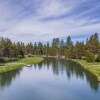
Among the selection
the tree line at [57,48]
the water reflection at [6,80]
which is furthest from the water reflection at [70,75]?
the tree line at [57,48]

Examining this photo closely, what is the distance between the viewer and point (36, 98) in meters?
37.0

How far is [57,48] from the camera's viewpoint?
181 metres

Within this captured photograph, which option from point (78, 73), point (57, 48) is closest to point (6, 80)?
point (78, 73)

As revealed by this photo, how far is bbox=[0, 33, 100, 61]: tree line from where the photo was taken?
11412 cm

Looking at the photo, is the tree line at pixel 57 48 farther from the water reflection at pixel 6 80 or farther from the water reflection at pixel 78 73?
the water reflection at pixel 6 80

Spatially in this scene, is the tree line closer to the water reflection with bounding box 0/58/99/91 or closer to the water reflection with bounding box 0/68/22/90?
the water reflection with bounding box 0/58/99/91

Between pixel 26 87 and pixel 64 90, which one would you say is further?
pixel 26 87

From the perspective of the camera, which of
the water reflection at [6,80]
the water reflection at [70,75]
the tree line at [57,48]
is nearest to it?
the water reflection at [6,80]

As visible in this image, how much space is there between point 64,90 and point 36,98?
825 cm

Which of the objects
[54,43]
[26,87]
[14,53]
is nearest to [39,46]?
[54,43]

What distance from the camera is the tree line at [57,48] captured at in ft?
374

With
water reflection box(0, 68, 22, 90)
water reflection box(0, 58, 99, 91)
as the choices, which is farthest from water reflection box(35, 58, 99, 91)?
water reflection box(0, 68, 22, 90)

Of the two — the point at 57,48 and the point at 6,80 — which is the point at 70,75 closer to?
the point at 6,80

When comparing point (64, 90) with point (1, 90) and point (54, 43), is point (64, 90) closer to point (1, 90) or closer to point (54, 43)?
point (1, 90)
